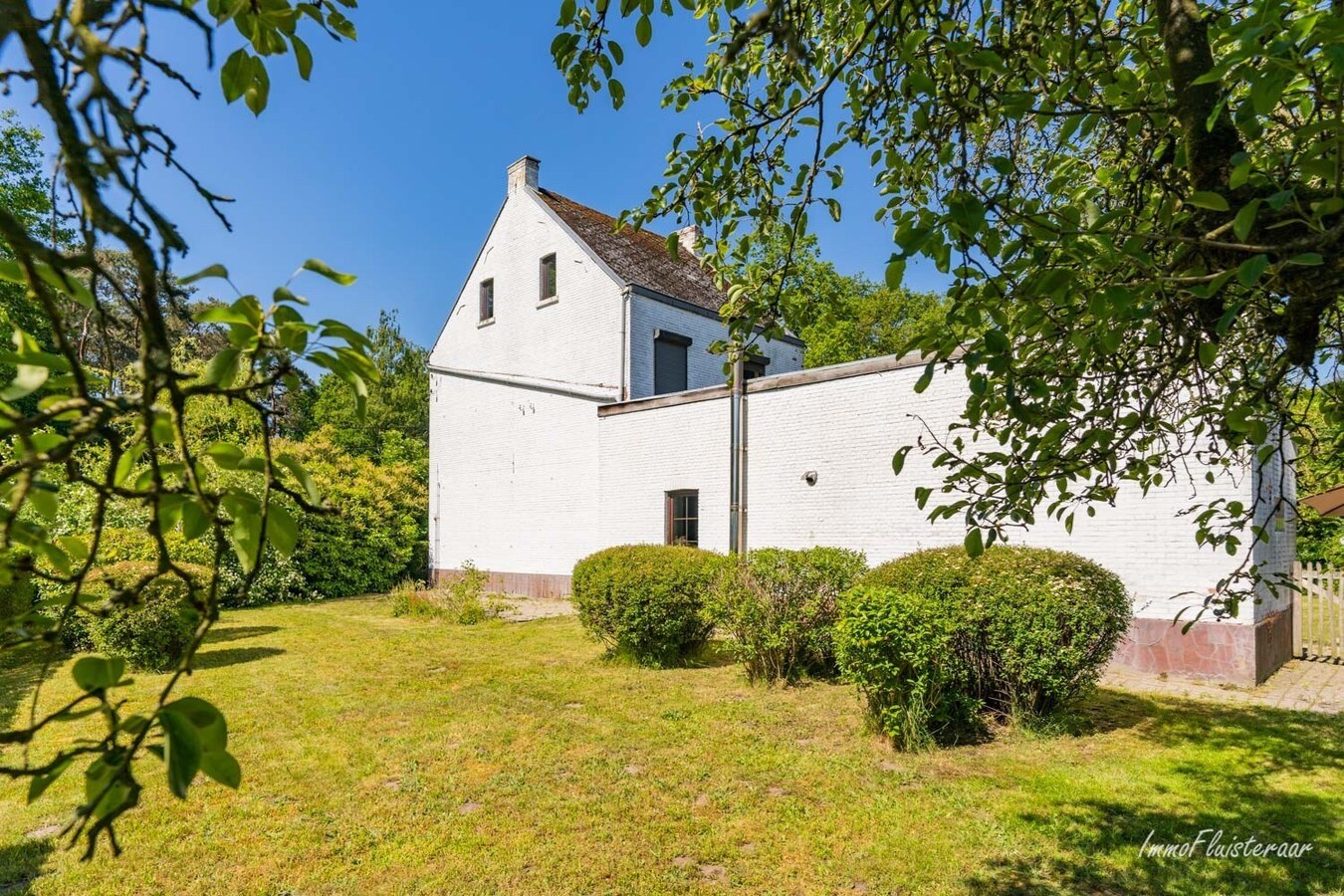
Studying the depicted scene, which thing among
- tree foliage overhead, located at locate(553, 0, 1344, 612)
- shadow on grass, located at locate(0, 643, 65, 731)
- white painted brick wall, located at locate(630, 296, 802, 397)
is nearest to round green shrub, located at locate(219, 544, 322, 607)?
shadow on grass, located at locate(0, 643, 65, 731)

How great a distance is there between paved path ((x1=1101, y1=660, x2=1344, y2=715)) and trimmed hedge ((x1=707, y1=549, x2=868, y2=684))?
329 centimetres

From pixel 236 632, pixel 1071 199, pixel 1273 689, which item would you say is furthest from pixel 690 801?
pixel 236 632

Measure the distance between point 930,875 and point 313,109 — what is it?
14.2 feet

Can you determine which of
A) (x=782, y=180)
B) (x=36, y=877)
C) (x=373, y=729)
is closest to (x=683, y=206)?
(x=782, y=180)

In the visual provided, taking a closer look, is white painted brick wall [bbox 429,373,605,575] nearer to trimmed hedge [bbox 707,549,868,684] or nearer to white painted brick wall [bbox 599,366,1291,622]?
white painted brick wall [bbox 599,366,1291,622]

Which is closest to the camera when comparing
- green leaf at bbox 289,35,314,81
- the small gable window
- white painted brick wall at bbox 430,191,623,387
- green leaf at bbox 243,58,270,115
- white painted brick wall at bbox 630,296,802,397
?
green leaf at bbox 243,58,270,115

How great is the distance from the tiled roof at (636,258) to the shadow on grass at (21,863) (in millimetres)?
12816

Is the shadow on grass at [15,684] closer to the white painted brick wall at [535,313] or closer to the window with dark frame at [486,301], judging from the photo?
the white painted brick wall at [535,313]

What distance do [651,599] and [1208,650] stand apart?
21.1 feet

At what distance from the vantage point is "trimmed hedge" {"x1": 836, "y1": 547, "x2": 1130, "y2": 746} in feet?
18.4

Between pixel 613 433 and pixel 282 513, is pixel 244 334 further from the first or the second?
pixel 613 433

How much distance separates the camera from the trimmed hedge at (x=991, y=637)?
5602 mm

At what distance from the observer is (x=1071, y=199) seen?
3.25 metres

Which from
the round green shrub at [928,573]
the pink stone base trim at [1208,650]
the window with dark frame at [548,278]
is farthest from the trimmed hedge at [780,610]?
the window with dark frame at [548,278]
